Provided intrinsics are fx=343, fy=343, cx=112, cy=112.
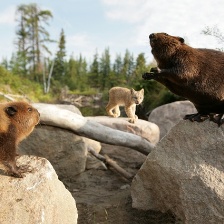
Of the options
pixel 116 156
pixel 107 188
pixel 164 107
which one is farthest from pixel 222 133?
pixel 164 107

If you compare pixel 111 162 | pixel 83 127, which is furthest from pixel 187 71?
pixel 111 162

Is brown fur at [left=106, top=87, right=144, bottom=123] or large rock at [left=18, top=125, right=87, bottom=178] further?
brown fur at [left=106, top=87, right=144, bottom=123]

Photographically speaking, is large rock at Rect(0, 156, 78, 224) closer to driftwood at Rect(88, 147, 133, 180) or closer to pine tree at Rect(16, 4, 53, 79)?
driftwood at Rect(88, 147, 133, 180)

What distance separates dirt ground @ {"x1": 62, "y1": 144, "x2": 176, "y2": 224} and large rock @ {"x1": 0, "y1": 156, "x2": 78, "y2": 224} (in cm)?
145

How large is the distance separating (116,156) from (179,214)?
3753 millimetres

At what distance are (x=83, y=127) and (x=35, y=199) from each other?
3201 millimetres

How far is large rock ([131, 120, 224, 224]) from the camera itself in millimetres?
4348

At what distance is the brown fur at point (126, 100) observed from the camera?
30.8 feet

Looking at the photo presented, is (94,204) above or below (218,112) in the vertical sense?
below

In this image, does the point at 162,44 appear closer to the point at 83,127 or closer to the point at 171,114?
the point at 83,127

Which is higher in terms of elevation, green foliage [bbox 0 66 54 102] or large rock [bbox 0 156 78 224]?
large rock [bbox 0 156 78 224]

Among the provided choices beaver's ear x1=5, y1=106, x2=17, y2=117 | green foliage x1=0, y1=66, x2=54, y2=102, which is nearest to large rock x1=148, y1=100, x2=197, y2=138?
beaver's ear x1=5, y1=106, x2=17, y2=117

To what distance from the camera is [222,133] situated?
454cm

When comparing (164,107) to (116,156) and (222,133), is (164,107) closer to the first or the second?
(116,156)
